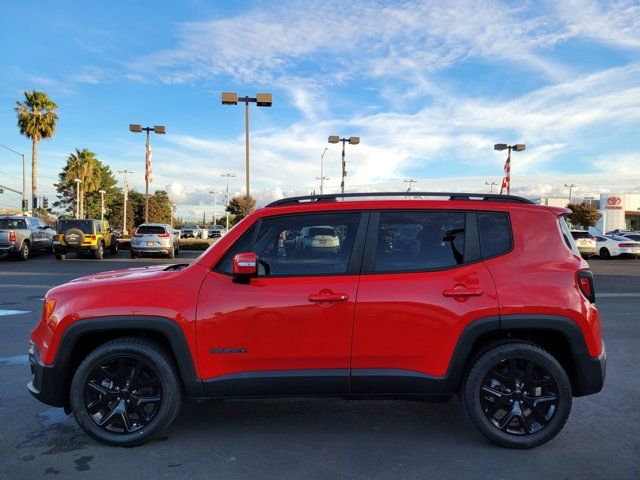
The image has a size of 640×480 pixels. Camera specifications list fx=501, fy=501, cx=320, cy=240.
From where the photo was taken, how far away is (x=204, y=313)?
346 cm

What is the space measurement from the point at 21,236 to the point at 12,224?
1088mm

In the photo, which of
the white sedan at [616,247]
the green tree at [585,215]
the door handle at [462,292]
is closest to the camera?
the door handle at [462,292]

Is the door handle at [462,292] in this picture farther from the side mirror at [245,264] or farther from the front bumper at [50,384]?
the front bumper at [50,384]

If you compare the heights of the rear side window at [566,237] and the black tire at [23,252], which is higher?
the rear side window at [566,237]

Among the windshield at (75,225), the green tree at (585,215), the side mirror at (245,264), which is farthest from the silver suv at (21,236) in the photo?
the green tree at (585,215)

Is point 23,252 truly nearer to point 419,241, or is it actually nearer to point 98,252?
point 98,252

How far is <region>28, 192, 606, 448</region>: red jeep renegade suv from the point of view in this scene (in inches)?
136

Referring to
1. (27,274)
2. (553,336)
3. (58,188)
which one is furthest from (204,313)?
(58,188)

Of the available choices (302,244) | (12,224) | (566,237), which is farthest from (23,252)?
(566,237)

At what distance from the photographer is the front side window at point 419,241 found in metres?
3.61

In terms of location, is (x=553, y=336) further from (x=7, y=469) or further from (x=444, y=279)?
(x=7, y=469)

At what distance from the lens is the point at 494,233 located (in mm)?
3727

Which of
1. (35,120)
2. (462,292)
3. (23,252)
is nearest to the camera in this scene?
(462,292)

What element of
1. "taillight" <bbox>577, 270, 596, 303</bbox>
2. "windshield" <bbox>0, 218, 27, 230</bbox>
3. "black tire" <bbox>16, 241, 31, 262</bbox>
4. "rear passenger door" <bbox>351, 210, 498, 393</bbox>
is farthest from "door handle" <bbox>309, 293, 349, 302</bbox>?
"windshield" <bbox>0, 218, 27, 230</bbox>
